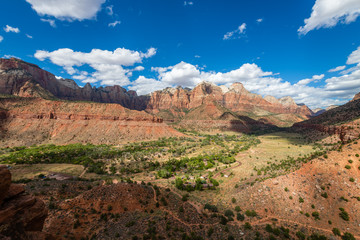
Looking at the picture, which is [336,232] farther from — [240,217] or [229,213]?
[229,213]

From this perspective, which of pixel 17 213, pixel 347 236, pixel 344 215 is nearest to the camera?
pixel 17 213

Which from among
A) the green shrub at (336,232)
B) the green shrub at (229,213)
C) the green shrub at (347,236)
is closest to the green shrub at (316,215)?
the green shrub at (336,232)

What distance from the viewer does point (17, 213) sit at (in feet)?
31.4

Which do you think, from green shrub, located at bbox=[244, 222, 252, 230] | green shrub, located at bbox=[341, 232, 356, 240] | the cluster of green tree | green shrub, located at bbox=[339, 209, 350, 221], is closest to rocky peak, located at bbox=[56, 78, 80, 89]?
the cluster of green tree

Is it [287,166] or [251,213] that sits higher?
[287,166]

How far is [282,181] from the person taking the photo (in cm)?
2106

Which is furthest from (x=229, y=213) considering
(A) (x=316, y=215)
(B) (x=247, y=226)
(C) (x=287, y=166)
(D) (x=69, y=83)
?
(D) (x=69, y=83)

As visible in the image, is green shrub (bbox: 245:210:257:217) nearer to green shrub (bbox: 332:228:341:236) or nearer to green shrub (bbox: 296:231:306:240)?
green shrub (bbox: 296:231:306:240)

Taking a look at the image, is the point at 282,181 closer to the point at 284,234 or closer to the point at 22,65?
the point at 284,234

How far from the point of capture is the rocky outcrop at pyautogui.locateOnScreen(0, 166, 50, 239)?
26.8 ft

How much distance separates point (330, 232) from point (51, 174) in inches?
1880

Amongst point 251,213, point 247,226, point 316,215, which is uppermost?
point 316,215

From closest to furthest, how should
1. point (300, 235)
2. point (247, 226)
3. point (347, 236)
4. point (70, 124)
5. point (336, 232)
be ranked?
point (347, 236) → point (336, 232) → point (300, 235) → point (247, 226) → point (70, 124)

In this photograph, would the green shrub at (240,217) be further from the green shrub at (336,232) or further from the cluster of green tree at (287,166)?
the cluster of green tree at (287,166)
